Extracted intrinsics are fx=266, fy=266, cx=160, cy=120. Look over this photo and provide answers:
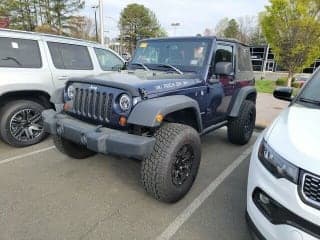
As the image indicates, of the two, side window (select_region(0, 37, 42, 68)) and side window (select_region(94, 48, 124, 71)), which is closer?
side window (select_region(0, 37, 42, 68))

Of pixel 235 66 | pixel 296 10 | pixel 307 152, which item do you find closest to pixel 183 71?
pixel 235 66

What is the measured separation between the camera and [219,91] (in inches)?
159

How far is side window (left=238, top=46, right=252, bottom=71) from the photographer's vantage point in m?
4.73

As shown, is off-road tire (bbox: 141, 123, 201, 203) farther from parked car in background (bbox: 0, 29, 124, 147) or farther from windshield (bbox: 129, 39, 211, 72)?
parked car in background (bbox: 0, 29, 124, 147)

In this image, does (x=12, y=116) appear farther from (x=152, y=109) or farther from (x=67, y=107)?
(x=152, y=109)

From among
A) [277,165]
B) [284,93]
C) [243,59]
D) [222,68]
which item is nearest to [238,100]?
[243,59]

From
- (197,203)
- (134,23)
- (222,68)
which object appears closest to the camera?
(197,203)

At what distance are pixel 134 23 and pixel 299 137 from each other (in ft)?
139

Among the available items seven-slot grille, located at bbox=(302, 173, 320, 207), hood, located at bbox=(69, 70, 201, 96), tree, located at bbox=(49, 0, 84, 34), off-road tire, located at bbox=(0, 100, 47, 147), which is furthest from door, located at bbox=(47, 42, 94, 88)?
tree, located at bbox=(49, 0, 84, 34)

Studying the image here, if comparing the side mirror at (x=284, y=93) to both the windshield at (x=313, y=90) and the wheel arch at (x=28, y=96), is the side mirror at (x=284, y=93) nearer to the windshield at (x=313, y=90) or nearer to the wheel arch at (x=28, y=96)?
the windshield at (x=313, y=90)

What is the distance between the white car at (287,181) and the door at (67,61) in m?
3.93

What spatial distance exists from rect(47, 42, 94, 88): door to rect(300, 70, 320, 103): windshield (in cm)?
379

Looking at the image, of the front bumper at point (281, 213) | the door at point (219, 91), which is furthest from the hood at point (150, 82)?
the front bumper at point (281, 213)

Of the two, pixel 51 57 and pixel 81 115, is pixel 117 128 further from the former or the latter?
pixel 51 57
